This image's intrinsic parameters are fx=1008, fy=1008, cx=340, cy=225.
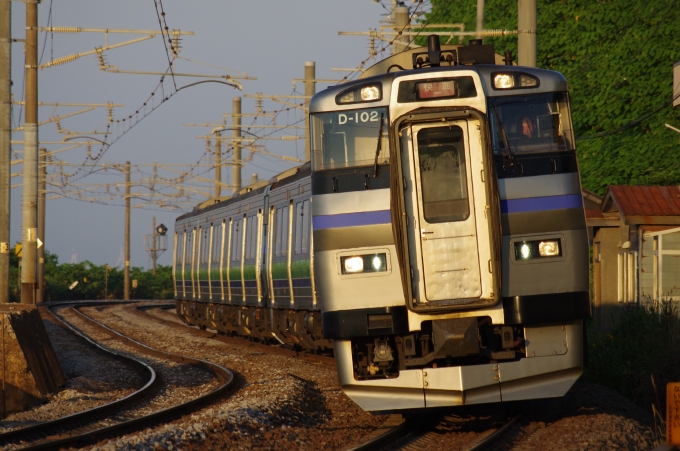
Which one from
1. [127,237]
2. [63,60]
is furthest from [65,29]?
[127,237]

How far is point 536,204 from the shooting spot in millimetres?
8898

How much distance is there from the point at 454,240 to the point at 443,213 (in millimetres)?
260

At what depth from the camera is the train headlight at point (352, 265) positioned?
902 centimetres

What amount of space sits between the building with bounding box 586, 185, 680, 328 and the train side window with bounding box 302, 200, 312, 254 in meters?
6.12

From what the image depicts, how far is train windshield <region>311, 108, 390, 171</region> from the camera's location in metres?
9.17

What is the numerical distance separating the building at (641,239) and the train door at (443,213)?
1040 centimetres

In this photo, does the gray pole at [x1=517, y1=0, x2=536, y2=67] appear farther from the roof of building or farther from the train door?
the train door

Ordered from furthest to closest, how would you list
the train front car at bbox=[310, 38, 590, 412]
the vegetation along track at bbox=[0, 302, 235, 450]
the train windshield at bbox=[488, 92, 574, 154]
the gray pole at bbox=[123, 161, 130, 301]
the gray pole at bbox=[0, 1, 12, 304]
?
the gray pole at bbox=[123, 161, 130, 301] → the gray pole at bbox=[0, 1, 12, 304] → the vegetation along track at bbox=[0, 302, 235, 450] → the train windshield at bbox=[488, 92, 574, 154] → the train front car at bbox=[310, 38, 590, 412]

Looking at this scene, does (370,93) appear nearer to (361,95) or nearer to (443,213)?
(361,95)

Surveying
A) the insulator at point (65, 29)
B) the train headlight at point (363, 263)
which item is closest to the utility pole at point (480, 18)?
the insulator at point (65, 29)

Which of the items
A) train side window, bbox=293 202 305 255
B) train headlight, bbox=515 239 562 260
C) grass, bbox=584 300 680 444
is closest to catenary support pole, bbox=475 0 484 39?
train side window, bbox=293 202 305 255

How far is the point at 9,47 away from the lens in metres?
19.7

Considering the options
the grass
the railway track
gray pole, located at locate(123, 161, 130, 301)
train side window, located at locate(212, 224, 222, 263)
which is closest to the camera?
the railway track

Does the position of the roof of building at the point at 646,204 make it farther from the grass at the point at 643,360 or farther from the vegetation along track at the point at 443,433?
the vegetation along track at the point at 443,433
